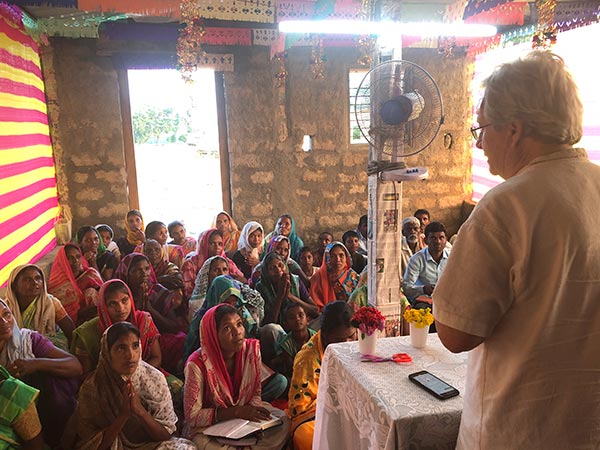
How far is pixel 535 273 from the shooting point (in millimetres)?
1112

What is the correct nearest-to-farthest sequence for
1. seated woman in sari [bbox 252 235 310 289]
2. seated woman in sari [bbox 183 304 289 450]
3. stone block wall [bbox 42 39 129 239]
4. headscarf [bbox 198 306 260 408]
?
seated woman in sari [bbox 183 304 289 450]
headscarf [bbox 198 306 260 408]
seated woman in sari [bbox 252 235 310 289]
stone block wall [bbox 42 39 129 239]

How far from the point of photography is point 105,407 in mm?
2459

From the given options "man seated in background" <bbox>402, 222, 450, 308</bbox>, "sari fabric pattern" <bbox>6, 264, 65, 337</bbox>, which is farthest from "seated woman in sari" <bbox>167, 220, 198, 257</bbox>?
"man seated in background" <bbox>402, 222, 450, 308</bbox>

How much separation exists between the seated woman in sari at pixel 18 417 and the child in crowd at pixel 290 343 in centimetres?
166

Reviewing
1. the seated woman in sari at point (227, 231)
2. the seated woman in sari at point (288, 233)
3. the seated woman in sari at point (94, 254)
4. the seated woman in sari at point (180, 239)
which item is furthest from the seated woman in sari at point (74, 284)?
the seated woman in sari at point (288, 233)

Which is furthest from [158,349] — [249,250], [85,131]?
[85,131]

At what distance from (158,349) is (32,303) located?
0.97 metres

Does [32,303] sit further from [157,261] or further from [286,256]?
[286,256]

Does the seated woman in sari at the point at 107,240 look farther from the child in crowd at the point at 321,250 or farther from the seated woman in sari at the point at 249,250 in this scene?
the child in crowd at the point at 321,250

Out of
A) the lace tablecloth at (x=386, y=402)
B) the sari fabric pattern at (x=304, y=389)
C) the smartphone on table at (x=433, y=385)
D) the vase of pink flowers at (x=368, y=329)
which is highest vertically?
the vase of pink flowers at (x=368, y=329)

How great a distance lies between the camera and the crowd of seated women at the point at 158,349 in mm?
2490

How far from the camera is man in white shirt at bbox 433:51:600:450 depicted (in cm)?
111

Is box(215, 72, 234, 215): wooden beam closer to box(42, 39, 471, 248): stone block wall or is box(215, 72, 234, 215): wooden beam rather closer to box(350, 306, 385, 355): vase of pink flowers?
box(42, 39, 471, 248): stone block wall

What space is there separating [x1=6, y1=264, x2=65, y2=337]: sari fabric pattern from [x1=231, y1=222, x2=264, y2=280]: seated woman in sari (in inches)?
91.6
